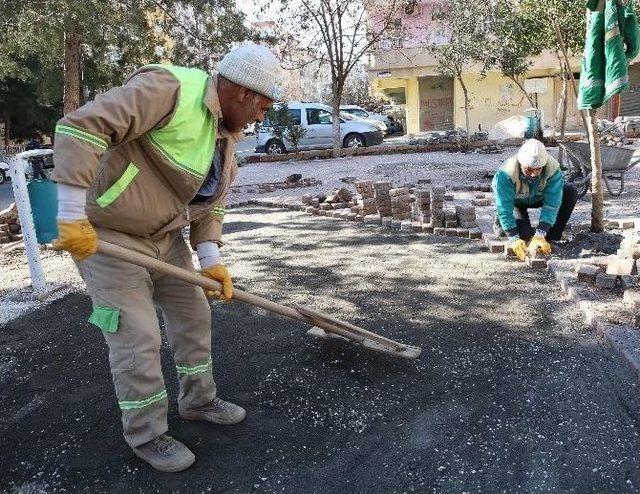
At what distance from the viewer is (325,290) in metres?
4.47

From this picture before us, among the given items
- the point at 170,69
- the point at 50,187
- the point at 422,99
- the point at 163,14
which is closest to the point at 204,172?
the point at 170,69

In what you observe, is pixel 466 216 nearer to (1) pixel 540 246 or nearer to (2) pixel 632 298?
(1) pixel 540 246

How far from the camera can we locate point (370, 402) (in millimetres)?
2814

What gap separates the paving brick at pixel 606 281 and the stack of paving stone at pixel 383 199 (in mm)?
2987

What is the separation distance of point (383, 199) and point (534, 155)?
2362mm

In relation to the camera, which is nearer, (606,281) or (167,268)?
(167,268)

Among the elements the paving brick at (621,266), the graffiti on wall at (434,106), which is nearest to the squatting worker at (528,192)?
the paving brick at (621,266)

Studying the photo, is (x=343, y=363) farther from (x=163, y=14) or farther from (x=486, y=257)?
(x=163, y=14)

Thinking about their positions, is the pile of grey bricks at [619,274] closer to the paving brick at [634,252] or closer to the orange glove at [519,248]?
the paving brick at [634,252]

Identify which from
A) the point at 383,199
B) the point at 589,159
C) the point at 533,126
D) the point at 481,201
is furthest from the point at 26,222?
the point at 533,126

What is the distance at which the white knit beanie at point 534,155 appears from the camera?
447 centimetres

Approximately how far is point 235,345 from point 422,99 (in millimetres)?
24402

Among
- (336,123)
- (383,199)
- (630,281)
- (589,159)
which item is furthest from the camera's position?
(336,123)

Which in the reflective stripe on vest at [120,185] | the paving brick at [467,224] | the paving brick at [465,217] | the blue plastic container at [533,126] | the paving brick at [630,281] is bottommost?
the paving brick at [630,281]
